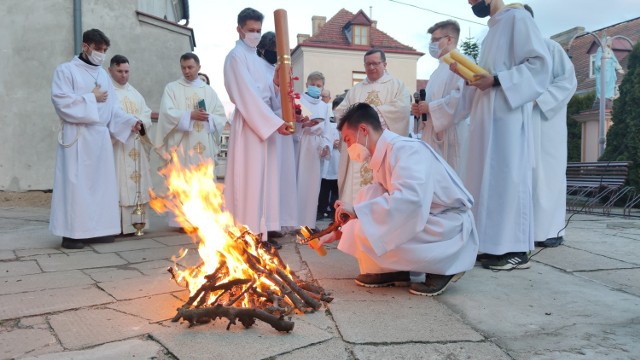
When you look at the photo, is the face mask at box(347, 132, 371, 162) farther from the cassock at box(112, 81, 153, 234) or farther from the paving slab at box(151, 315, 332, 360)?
the cassock at box(112, 81, 153, 234)

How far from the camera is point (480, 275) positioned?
3949 millimetres

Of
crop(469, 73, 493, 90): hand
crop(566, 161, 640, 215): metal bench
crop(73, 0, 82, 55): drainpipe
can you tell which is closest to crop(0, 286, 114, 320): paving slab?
crop(469, 73, 493, 90): hand

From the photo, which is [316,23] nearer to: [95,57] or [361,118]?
[95,57]

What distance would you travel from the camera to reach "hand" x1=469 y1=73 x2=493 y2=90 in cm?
422

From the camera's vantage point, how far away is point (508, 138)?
14.0ft

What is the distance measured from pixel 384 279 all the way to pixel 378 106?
8.99ft

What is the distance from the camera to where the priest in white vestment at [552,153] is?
16.6 feet

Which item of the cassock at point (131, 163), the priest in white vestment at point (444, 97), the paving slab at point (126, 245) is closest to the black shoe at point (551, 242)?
the priest in white vestment at point (444, 97)

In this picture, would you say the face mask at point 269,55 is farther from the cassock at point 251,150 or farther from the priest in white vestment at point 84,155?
the priest in white vestment at point 84,155

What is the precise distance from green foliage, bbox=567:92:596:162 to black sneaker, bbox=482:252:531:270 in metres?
16.3

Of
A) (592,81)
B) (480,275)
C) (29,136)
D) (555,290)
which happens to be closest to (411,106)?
(480,275)

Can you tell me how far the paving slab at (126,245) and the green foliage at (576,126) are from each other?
16.9m

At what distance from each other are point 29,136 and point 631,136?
12.1 meters

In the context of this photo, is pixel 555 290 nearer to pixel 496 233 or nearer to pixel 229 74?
pixel 496 233
